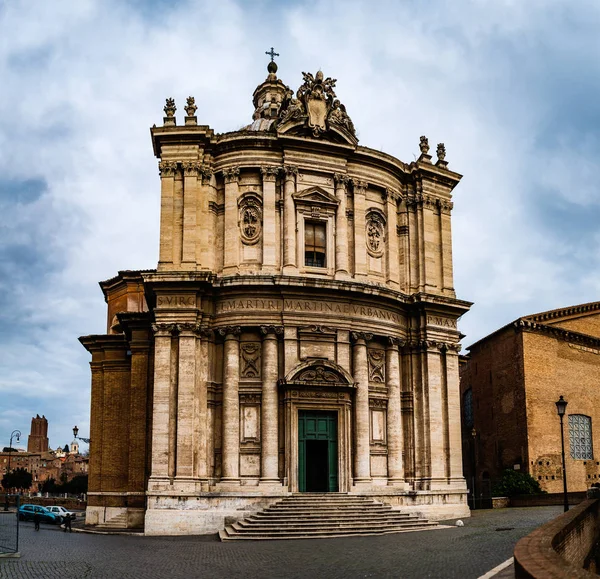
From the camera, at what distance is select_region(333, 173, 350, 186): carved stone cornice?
33.3 m

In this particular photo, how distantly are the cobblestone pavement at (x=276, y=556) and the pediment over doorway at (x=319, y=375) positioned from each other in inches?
254

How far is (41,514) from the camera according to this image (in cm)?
4341

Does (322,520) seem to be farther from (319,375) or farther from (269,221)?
(269,221)

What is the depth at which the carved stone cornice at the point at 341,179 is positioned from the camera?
33.3 metres

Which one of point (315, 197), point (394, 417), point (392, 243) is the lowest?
point (394, 417)

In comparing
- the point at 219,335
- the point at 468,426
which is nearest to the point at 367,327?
the point at 219,335

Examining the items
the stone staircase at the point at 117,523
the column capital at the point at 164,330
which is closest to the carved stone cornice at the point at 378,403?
the column capital at the point at 164,330

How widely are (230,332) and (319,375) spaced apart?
378cm

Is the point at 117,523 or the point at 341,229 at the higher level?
the point at 341,229

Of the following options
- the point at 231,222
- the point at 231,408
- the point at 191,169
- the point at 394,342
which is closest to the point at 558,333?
the point at 394,342

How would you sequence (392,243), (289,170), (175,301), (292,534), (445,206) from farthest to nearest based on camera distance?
(445,206) → (392,243) → (289,170) → (175,301) → (292,534)

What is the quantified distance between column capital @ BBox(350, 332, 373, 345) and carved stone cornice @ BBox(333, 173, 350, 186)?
6.35m

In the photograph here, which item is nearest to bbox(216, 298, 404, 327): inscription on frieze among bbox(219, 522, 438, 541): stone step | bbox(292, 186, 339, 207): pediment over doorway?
bbox(292, 186, 339, 207): pediment over doorway

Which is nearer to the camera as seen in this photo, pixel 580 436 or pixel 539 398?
pixel 539 398
